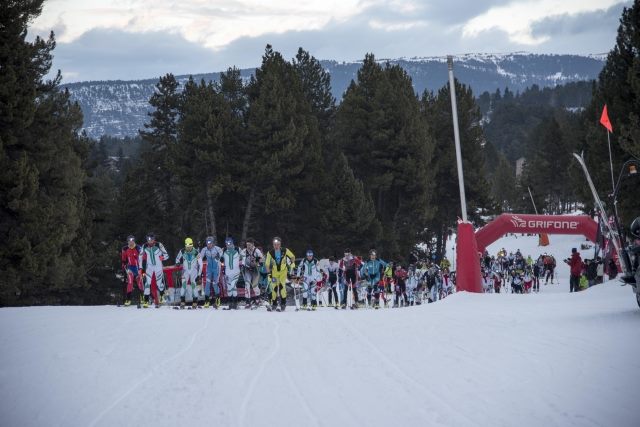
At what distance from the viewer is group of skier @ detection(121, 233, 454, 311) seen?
2077cm

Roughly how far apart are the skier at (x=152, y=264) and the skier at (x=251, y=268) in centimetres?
226

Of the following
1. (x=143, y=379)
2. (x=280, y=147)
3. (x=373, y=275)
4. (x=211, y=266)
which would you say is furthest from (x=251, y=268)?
(x=280, y=147)

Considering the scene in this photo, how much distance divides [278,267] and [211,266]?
95.2 inches

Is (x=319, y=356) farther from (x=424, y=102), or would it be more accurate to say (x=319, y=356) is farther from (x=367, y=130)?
(x=424, y=102)

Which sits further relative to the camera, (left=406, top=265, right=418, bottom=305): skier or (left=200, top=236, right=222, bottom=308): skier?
(left=406, top=265, right=418, bottom=305): skier

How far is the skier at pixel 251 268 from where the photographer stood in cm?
2128

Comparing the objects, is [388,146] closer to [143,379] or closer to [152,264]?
[152,264]

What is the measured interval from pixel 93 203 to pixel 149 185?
7484 mm

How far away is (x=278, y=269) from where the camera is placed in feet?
66.3

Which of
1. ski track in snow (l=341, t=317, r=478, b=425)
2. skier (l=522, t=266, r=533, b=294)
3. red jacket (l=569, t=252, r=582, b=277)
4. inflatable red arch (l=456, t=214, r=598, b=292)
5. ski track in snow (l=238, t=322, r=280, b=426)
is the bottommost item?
skier (l=522, t=266, r=533, b=294)

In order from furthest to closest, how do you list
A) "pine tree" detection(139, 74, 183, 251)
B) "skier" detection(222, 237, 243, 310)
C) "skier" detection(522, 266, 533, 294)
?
"pine tree" detection(139, 74, 183, 251) → "skier" detection(522, 266, 533, 294) → "skier" detection(222, 237, 243, 310)

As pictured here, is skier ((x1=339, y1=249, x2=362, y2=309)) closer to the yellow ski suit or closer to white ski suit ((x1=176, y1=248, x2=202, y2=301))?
the yellow ski suit

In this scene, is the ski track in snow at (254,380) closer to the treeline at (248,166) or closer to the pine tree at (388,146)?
the treeline at (248,166)

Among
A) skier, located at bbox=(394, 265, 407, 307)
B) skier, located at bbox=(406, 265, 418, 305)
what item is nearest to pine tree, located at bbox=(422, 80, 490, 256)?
skier, located at bbox=(406, 265, 418, 305)
